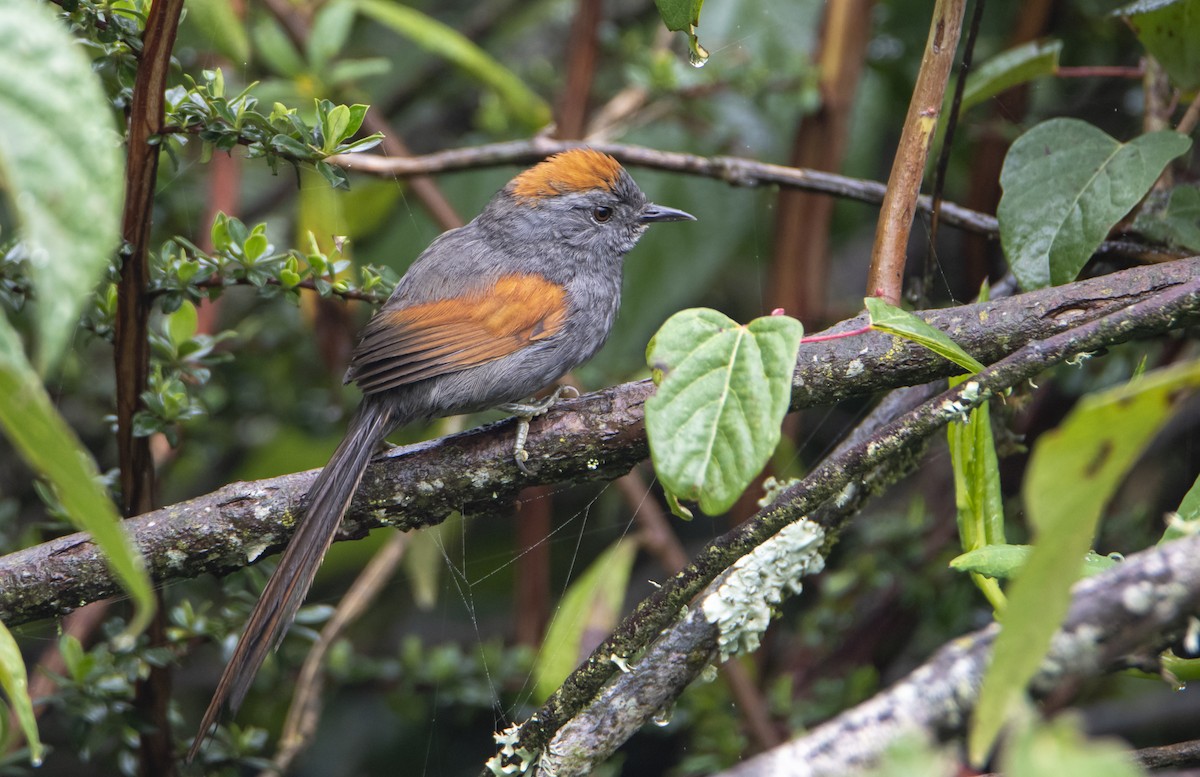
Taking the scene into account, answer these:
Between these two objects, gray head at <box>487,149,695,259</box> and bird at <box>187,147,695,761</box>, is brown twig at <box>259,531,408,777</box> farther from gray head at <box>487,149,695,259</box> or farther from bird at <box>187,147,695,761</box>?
gray head at <box>487,149,695,259</box>

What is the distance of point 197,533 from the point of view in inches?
74.6

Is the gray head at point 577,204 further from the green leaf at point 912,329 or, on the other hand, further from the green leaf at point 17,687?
the green leaf at point 17,687

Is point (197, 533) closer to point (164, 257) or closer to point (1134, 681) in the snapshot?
point (164, 257)

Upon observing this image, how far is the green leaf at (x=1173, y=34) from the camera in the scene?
2225 millimetres

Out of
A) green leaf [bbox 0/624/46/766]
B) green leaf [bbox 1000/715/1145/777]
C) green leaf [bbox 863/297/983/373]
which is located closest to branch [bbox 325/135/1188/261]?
green leaf [bbox 863/297/983/373]

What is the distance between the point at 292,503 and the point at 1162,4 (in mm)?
2093

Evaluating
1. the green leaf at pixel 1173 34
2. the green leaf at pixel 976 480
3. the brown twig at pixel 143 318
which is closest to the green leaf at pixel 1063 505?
the green leaf at pixel 976 480

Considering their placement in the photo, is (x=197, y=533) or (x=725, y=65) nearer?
(x=197, y=533)

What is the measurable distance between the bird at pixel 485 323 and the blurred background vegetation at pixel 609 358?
12.8 inches

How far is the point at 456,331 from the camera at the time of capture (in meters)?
2.70

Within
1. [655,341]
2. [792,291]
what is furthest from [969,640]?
[792,291]

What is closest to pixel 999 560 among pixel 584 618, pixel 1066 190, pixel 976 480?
pixel 976 480

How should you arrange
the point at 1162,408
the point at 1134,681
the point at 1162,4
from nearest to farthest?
the point at 1162,408 < the point at 1162,4 < the point at 1134,681

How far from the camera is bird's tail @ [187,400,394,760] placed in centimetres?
198
